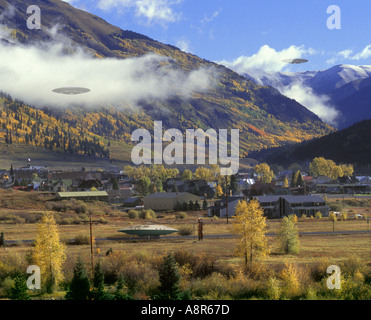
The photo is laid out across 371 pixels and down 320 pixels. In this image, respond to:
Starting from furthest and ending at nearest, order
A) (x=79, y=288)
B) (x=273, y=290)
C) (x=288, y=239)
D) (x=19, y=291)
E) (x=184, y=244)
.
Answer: (x=184, y=244)
(x=288, y=239)
(x=273, y=290)
(x=19, y=291)
(x=79, y=288)

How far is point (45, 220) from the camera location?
134 feet

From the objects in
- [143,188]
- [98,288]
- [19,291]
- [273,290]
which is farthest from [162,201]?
[19,291]

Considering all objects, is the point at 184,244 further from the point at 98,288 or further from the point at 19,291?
the point at 19,291

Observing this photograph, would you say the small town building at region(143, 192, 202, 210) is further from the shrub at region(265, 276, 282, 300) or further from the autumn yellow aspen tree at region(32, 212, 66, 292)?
the shrub at region(265, 276, 282, 300)

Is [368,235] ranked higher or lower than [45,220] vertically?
lower

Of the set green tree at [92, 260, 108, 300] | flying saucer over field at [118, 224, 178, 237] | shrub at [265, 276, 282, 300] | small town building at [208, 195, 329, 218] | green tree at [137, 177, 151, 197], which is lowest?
shrub at [265, 276, 282, 300]

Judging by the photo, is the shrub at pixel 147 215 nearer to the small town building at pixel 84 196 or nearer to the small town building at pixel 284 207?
the small town building at pixel 284 207

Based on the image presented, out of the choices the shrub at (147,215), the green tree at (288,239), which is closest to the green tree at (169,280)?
the green tree at (288,239)

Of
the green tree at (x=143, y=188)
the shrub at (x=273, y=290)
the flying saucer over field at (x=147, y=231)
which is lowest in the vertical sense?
the shrub at (x=273, y=290)

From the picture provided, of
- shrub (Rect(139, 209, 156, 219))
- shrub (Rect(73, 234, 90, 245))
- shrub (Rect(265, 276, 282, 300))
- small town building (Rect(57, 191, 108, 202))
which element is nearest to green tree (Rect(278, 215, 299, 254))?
shrub (Rect(265, 276, 282, 300))
